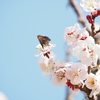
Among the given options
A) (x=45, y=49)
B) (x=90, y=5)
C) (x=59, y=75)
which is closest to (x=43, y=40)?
(x=45, y=49)

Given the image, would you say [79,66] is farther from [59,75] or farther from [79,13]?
[79,13]

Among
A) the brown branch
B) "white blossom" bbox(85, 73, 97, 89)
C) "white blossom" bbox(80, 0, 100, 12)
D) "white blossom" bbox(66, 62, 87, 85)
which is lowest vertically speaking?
"white blossom" bbox(85, 73, 97, 89)

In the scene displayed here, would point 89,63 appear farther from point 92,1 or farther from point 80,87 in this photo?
point 92,1

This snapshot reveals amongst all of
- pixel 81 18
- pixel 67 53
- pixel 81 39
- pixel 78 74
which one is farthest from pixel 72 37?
pixel 67 53

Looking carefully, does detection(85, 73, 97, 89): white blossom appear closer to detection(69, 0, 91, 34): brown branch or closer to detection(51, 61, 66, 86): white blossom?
→ detection(51, 61, 66, 86): white blossom

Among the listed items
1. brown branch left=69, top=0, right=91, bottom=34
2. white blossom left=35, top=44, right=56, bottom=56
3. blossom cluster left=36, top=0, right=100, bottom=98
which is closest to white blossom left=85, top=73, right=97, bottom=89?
blossom cluster left=36, top=0, right=100, bottom=98

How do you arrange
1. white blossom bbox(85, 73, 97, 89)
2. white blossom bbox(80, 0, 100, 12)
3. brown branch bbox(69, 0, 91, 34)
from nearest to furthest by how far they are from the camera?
1. white blossom bbox(85, 73, 97, 89)
2. white blossom bbox(80, 0, 100, 12)
3. brown branch bbox(69, 0, 91, 34)

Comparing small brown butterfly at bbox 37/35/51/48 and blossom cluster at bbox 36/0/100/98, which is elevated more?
small brown butterfly at bbox 37/35/51/48

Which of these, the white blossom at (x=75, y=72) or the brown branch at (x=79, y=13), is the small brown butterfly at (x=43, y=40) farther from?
the brown branch at (x=79, y=13)
